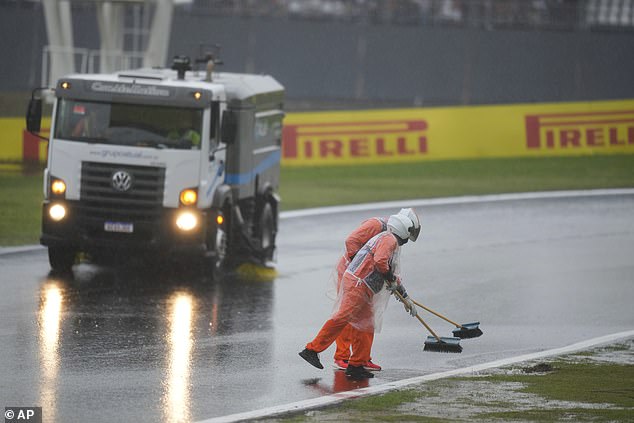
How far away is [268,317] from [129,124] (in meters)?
3.69

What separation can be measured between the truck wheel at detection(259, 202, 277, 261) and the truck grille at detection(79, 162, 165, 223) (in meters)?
2.88

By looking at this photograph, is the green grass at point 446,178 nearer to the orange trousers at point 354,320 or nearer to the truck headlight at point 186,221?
the truck headlight at point 186,221

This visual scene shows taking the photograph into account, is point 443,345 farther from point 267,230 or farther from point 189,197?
point 267,230

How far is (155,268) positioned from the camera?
19.1 m

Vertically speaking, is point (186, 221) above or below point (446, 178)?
above

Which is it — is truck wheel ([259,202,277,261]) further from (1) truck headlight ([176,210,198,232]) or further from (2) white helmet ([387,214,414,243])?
(2) white helmet ([387,214,414,243])

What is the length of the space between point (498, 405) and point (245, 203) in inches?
373

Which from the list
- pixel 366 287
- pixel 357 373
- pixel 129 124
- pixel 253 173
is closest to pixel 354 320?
pixel 366 287

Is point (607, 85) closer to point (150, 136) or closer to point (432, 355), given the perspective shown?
point (150, 136)

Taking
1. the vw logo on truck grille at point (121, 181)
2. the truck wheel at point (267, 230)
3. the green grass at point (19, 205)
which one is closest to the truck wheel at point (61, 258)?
the vw logo on truck grille at point (121, 181)

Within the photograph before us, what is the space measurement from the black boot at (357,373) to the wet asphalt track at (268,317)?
13 cm

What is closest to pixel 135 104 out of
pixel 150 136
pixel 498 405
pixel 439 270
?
pixel 150 136

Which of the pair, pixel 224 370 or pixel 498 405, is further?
pixel 224 370

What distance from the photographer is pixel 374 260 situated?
1170 centimetres
